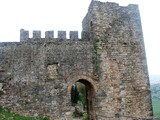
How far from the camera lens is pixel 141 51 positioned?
14906mm

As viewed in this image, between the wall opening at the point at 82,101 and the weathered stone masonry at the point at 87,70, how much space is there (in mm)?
145

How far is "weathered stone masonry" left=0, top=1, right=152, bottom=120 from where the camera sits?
544 inches

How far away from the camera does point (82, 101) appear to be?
94.1 ft

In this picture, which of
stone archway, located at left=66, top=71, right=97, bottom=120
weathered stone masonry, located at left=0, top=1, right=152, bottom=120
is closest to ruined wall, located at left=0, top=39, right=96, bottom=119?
weathered stone masonry, located at left=0, top=1, right=152, bottom=120

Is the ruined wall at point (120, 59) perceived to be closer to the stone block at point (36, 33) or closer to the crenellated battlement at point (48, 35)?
the crenellated battlement at point (48, 35)

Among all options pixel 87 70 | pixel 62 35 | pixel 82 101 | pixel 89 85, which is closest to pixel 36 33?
pixel 62 35

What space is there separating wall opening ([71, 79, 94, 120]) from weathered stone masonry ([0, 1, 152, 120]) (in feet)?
0.48

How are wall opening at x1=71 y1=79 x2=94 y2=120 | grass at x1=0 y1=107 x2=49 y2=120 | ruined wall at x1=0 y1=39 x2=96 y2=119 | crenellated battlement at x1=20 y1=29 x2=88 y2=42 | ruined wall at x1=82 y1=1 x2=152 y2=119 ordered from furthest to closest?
wall opening at x1=71 y1=79 x2=94 y2=120 < crenellated battlement at x1=20 y1=29 x2=88 y2=42 < ruined wall at x1=82 y1=1 x2=152 y2=119 < ruined wall at x1=0 y1=39 x2=96 y2=119 < grass at x1=0 y1=107 x2=49 y2=120

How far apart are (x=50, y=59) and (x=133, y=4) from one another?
4977 millimetres

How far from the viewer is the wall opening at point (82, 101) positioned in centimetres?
1458

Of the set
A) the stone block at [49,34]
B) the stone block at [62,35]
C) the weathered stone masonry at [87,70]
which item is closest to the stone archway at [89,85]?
the weathered stone masonry at [87,70]

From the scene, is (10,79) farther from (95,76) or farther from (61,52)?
(95,76)

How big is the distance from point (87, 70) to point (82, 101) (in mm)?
14864

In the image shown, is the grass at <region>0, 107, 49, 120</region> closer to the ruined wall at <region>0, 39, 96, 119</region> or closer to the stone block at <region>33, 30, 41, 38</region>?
the ruined wall at <region>0, 39, 96, 119</region>
